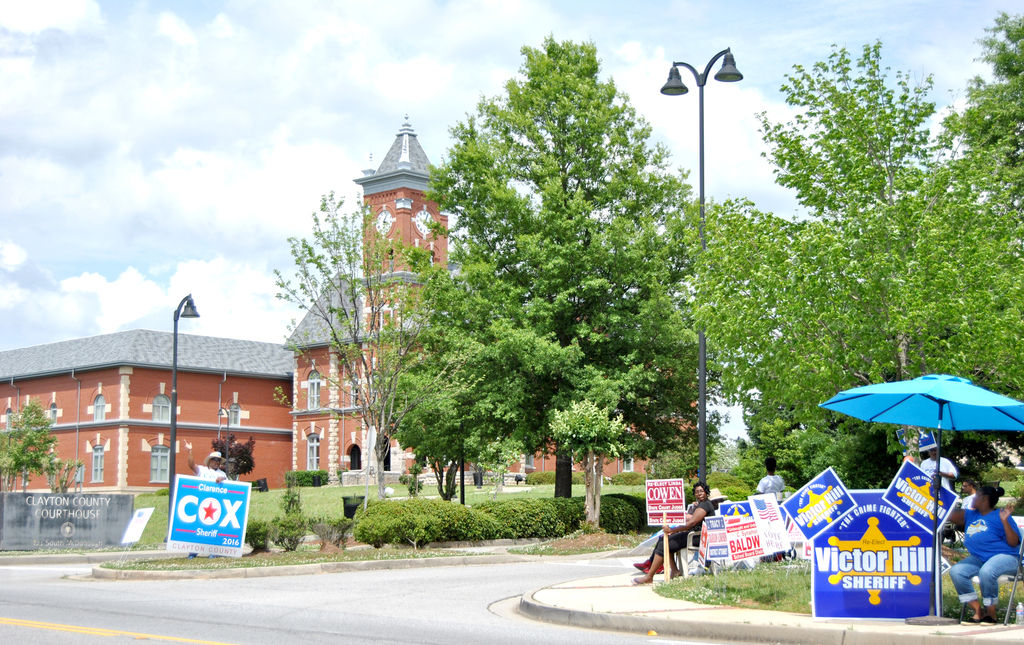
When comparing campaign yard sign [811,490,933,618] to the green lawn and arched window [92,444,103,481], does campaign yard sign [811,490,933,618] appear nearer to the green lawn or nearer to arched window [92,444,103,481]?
the green lawn

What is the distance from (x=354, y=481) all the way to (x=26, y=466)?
21.6 meters

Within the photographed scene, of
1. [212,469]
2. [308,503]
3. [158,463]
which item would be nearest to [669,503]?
[212,469]

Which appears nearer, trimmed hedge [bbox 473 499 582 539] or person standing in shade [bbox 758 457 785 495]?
person standing in shade [bbox 758 457 785 495]

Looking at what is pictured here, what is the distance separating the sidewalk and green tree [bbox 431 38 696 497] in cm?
1669

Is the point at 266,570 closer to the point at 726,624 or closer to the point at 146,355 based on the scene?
the point at 726,624

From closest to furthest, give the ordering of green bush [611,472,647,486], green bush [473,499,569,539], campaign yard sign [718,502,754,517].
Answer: campaign yard sign [718,502,754,517]
green bush [473,499,569,539]
green bush [611,472,647,486]

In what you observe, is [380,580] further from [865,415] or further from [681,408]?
[681,408]

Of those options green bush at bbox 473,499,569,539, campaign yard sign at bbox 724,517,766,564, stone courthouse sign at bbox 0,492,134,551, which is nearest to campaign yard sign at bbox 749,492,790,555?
campaign yard sign at bbox 724,517,766,564

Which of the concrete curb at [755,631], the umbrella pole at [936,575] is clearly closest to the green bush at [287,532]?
the concrete curb at [755,631]

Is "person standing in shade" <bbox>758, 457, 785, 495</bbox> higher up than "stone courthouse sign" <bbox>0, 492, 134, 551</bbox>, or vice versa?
"person standing in shade" <bbox>758, 457, 785, 495</bbox>

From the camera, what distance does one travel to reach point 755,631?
10.0 metres

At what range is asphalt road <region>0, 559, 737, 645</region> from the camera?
10094 millimetres

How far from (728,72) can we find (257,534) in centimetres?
1272

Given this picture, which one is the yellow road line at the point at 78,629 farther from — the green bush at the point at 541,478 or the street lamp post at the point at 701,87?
the green bush at the point at 541,478
